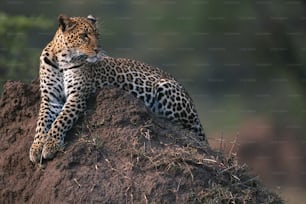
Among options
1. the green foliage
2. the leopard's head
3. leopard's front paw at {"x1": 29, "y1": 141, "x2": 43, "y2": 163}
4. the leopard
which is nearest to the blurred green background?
the green foliage

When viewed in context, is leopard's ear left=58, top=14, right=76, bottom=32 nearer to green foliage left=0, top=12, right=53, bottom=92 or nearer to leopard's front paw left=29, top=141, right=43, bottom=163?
leopard's front paw left=29, top=141, right=43, bottom=163

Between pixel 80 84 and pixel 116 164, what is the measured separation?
0.93 m

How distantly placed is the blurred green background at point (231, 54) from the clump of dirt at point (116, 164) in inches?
402

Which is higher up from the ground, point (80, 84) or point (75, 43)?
point (75, 43)

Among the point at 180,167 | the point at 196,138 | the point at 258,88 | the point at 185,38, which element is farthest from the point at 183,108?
the point at 185,38

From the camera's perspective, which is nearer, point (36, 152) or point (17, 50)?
point (36, 152)

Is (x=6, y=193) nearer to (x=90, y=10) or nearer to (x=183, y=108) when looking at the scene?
(x=183, y=108)

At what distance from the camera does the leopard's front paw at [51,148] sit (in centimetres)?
1009

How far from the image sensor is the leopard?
33.6ft

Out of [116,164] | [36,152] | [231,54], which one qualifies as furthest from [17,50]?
[231,54]

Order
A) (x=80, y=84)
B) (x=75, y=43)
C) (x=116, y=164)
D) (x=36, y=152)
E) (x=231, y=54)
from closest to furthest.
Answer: (x=116, y=164) → (x=36, y=152) → (x=80, y=84) → (x=75, y=43) → (x=231, y=54)

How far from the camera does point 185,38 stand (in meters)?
27.7

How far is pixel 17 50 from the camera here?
60.4ft

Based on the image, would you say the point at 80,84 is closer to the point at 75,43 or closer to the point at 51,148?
the point at 75,43
